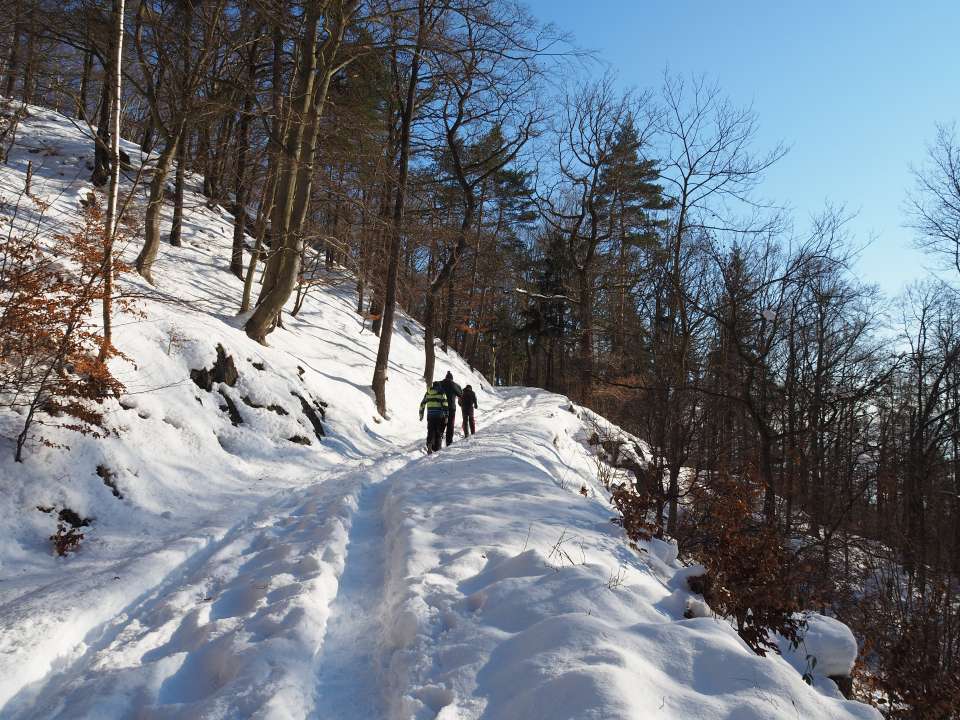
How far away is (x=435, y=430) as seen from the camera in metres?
11.4

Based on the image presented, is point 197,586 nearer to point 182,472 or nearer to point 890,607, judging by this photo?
point 182,472

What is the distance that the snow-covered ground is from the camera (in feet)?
8.96

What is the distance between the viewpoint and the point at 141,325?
905cm

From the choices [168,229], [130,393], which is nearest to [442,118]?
[168,229]

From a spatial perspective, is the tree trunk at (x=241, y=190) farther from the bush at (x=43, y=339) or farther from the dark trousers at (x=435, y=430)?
the bush at (x=43, y=339)

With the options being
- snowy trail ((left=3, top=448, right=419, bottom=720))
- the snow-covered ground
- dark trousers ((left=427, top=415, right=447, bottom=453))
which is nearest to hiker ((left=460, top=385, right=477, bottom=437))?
dark trousers ((left=427, top=415, right=447, bottom=453))

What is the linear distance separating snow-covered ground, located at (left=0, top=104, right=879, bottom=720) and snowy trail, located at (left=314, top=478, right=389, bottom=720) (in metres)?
0.02

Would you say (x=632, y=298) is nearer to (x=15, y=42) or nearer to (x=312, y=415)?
(x=312, y=415)

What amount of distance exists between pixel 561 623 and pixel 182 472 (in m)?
6.14

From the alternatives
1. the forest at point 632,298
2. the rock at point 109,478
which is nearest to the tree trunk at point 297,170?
the forest at point 632,298

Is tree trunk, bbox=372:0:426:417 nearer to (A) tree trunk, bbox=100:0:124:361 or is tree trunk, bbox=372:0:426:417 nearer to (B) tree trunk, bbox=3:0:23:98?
(A) tree trunk, bbox=100:0:124:361

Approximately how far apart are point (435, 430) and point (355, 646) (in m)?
7.98

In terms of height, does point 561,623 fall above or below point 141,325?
below

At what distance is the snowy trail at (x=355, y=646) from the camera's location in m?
2.81
